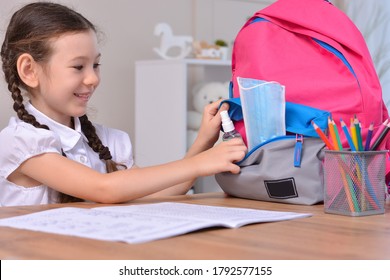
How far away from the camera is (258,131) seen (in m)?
1.13

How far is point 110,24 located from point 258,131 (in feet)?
6.28

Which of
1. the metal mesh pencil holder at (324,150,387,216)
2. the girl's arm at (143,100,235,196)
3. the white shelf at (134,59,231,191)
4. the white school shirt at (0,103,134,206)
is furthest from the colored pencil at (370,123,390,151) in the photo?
the white shelf at (134,59,231,191)

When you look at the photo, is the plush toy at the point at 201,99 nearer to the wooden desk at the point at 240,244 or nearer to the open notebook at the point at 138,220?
the open notebook at the point at 138,220

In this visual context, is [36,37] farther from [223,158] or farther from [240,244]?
[240,244]

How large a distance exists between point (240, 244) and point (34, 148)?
1.98ft

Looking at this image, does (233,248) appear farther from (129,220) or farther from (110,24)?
(110,24)

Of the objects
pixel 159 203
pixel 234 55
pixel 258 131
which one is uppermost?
pixel 234 55

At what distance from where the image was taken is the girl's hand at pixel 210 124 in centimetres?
129

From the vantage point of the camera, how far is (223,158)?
1149mm

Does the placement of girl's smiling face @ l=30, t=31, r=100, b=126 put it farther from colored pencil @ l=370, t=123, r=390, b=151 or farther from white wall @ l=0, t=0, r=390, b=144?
white wall @ l=0, t=0, r=390, b=144

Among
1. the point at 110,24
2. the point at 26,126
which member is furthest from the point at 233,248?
the point at 110,24

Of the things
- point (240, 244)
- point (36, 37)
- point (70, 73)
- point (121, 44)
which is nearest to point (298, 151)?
point (240, 244)

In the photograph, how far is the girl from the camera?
3.80 ft

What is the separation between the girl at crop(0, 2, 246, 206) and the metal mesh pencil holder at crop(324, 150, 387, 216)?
209 millimetres
